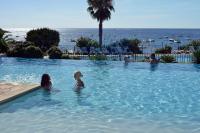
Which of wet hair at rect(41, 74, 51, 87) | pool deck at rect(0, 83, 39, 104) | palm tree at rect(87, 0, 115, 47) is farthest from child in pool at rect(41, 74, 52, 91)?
palm tree at rect(87, 0, 115, 47)

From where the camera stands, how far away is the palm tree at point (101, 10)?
4022 cm

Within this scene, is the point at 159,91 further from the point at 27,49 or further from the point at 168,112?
the point at 27,49

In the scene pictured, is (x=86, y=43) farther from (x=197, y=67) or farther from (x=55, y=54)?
(x=197, y=67)

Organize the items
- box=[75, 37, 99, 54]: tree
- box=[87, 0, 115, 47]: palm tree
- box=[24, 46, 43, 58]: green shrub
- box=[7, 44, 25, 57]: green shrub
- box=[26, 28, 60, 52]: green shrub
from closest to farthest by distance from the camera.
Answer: box=[24, 46, 43, 58]: green shrub < box=[7, 44, 25, 57]: green shrub < box=[75, 37, 99, 54]: tree < box=[26, 28, 60, 52]: green shrub < box=[87, 0, 115, 47]: palm tree

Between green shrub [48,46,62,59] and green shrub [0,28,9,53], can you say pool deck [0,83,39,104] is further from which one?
green shrub [0,28,9,53]

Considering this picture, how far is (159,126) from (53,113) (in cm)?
334

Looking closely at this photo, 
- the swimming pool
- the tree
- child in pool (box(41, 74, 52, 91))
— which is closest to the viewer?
the swimming pool

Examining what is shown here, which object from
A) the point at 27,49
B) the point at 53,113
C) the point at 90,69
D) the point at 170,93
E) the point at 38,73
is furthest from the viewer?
the point at 27,49

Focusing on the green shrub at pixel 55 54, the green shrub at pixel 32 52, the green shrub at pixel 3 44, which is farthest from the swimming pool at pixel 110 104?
the green shrub at pixel 3 44

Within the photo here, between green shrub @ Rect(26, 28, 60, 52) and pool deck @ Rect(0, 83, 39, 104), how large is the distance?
21154mm

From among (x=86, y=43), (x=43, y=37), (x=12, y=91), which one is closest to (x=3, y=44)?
(x=43, y=37)

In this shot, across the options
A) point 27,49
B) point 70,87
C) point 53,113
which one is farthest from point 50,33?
point 53,113

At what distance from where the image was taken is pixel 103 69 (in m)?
24.5

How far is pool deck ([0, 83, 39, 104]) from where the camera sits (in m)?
13.0
